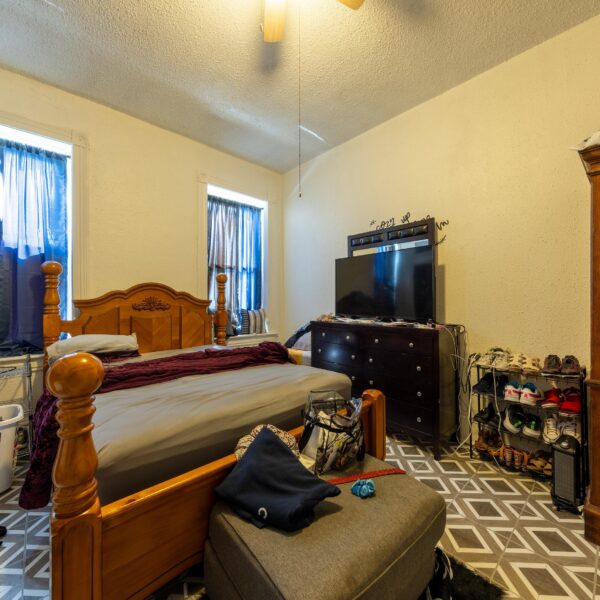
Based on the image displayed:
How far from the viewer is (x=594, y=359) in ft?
5.06

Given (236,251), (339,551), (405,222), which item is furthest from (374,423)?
(236,251)

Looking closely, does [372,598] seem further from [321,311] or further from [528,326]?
[321,311]

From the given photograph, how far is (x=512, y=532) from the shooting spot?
156cm

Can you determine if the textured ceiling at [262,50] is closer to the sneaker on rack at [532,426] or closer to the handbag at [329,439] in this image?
the handbag at [329,439]

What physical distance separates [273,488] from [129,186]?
315 cm

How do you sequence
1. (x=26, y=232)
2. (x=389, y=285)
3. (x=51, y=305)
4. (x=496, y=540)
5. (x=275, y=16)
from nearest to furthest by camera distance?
1. (x=496, y=540)
2. (x=275, y=16)
3. (x=51, y=305)
4. (x=26, y=232)
5. (x=389, y=285)

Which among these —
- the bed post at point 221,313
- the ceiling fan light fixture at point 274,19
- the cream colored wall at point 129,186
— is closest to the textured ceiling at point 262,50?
the cream colored wall at point 129,186

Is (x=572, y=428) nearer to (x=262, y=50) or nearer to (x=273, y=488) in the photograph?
(x=273, y=488)

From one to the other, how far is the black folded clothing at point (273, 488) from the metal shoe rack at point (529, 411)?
165cm

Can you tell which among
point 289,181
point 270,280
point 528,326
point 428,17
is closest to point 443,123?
point 428,17

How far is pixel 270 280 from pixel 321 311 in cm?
91

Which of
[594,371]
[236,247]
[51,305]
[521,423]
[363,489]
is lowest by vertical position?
[521,423]

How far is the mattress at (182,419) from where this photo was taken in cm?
107

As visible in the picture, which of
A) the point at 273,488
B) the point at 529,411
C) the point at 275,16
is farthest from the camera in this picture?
the point at 529,411
